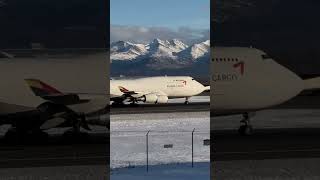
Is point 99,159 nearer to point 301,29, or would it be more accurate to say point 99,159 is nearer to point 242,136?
point 242,136

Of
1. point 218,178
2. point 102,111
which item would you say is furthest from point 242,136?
point 102,111

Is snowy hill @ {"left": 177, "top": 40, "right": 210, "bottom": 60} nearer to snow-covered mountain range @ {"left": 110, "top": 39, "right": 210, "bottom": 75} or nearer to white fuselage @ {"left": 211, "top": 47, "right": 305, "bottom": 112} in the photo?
snow-covered mountain range @ {"left": 110, "top": 39, "right": 210, "bottom": 75}

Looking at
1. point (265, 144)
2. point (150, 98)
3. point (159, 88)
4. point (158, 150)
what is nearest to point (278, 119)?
point (265, 144)

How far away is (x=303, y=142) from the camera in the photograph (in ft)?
18.6

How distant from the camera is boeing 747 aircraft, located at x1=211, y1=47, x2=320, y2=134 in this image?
5.41 meters

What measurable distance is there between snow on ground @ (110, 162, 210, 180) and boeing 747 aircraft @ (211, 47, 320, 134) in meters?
0.69

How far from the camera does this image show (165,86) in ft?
84.1

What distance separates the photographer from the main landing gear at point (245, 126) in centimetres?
557

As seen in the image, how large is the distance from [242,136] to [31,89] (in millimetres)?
2375

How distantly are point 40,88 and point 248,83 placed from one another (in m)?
2.29

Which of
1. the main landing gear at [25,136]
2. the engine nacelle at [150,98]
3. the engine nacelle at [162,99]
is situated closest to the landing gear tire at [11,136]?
the main landing gear at [25,136]

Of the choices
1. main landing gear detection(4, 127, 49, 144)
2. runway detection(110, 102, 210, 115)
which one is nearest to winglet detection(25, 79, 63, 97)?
main landing gear detection(4, 127, 49, 144)

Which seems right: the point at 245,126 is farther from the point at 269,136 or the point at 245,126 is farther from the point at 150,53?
the point at 150,53

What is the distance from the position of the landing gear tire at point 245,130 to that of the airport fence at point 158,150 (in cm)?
83
